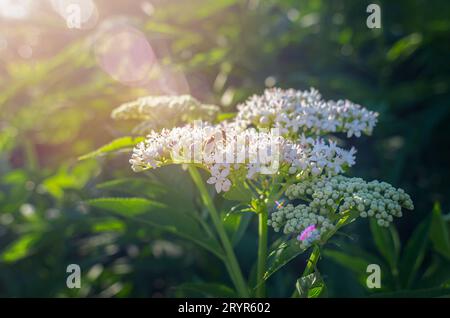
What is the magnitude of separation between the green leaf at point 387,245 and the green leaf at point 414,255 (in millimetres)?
41

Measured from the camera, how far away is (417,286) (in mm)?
2121

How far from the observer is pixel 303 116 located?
6.18 ft

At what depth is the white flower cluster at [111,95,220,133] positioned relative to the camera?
6.72ft

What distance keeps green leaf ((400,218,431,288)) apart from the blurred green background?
370 mm

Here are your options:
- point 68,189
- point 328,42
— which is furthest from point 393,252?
point 68,189

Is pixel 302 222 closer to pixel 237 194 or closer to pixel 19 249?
pixel 237 194

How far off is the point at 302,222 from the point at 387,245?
849 mm

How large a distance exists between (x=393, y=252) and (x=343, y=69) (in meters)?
1.68

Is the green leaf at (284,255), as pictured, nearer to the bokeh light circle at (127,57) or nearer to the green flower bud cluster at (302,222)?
the green flower bud cluster at (302,222)

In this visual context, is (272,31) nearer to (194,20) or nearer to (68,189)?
(194,20)

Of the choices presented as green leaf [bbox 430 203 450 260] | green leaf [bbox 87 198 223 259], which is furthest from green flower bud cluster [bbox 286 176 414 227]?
green leaf [bbox 430 203 450 260]

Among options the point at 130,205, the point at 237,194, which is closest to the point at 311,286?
the point at 237,194

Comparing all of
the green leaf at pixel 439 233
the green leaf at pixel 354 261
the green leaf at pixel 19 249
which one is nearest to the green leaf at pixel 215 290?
the green leaf at pixel 354 261

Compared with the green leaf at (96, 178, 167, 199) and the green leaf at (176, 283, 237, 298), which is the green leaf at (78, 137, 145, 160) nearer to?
the green leaf at (96, 178, 167, 199)
